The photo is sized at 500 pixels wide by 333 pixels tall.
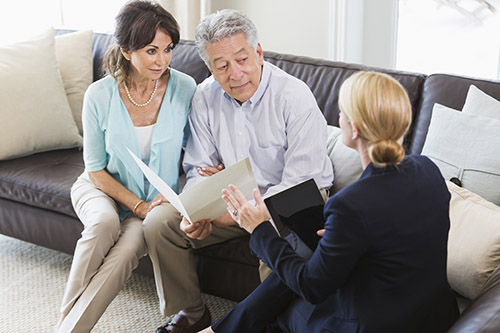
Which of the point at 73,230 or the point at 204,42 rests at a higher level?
the point at 204,42

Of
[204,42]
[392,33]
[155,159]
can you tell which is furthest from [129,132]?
[392,33]

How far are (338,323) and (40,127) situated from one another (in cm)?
180

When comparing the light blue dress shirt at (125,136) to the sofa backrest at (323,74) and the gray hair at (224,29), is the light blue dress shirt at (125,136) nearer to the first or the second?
the gray hair at (224,29)

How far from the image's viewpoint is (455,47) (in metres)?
3.10

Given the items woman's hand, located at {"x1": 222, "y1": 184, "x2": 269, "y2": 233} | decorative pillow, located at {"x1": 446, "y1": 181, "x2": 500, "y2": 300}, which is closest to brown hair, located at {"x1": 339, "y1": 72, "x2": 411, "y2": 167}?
woman's hand, located at {"x1": 222, "y1": 184, "x2": 269, "y2": 233}

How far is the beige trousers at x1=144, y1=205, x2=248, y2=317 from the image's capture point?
2.06m

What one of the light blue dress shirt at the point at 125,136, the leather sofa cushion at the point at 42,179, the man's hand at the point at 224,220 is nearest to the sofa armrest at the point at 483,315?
the man's hand at the point at 224,220

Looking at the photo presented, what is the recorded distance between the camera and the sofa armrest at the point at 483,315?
1283mm

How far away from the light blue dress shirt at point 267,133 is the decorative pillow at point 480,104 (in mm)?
505

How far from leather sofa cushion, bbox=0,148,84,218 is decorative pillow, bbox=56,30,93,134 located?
10.9 inches

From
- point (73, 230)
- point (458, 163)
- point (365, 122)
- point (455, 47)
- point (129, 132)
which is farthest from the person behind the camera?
point (455, 47)

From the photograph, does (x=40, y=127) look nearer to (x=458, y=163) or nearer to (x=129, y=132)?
(x=129, y=132)

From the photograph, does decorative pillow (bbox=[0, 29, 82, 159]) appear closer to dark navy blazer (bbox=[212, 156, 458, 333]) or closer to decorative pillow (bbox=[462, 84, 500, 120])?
dark navy blazer (bbox=[212, 156, 458, 333])

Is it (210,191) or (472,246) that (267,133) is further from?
(472,246)
